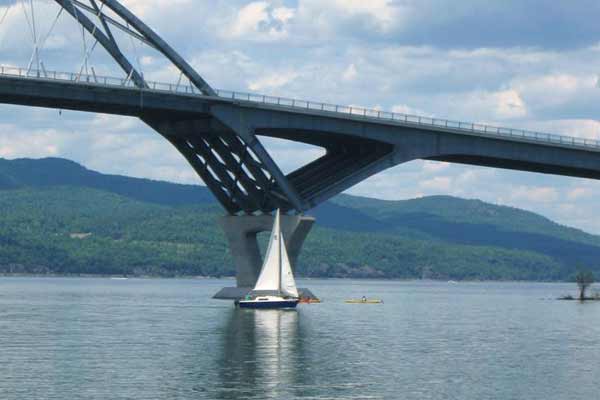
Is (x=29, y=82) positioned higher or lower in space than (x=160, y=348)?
higher

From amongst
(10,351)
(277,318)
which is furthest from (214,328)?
(10,351)

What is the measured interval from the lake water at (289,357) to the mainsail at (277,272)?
3.15m

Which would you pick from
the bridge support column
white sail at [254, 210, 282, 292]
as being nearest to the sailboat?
white sail at [254, 210, 282, 292]

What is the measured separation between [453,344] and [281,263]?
130ft

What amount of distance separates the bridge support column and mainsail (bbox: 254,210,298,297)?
578 centimetres

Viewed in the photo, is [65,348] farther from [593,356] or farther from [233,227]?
[233,227]

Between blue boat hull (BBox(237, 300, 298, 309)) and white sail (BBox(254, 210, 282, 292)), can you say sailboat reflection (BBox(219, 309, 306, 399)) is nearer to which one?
blue boat hull (BBox(237, 300, 298, 309))

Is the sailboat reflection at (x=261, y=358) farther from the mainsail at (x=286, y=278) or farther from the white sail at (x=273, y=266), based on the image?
the mainsail at (x=286, y=278)

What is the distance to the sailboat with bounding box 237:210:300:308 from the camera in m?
125

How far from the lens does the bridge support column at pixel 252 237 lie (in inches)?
5261

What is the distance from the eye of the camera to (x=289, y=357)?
7650 centimetres

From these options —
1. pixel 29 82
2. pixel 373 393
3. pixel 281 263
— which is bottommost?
pixel 373 393

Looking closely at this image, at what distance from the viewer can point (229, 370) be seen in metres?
68.3

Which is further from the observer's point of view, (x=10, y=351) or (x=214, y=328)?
(x=214, y=328)
